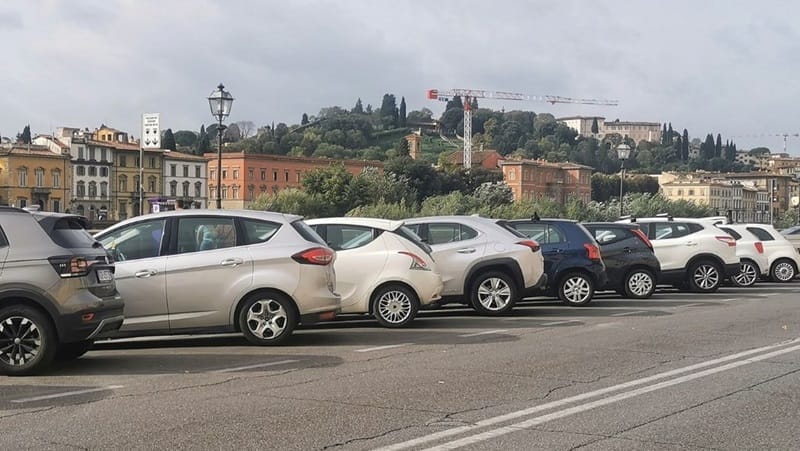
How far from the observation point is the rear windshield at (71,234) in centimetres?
908

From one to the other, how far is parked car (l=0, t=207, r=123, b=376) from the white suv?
15069 mm

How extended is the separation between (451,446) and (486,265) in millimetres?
8932

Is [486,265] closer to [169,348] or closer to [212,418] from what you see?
[169,348]

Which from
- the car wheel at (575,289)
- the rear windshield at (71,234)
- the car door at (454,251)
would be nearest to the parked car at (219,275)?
the rear windshield at (71,234)

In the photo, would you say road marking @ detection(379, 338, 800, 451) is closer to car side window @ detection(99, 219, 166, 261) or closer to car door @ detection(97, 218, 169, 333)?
car door @ detection(97, 218, 169, 333)

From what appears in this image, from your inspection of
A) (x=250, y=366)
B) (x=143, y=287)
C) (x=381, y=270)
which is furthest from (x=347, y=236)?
(x=250, y=366)

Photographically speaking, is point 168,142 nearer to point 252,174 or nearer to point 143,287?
point 252,174

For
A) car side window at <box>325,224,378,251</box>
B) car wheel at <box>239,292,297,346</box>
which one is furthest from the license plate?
car side window at <box>325,224,378,251</box>

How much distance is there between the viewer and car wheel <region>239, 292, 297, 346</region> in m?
10.8

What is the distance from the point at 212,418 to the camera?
7.04 metres

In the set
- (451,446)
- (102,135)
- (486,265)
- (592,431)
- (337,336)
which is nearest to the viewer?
(451,446)

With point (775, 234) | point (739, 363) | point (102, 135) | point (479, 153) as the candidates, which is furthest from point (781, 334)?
point (479, 153)

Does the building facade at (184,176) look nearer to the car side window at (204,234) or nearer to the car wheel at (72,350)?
the car side window at (204,234)

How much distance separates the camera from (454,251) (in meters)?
15.0
